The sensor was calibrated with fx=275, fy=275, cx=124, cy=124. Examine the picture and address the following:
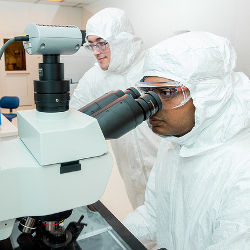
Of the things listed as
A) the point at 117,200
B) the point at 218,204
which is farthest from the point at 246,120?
the point at 117,200

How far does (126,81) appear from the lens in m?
2.05

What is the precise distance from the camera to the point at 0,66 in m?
5.76

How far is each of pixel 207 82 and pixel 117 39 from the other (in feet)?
4.31

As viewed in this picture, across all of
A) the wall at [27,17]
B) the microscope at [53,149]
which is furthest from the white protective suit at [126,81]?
the wall at [27,17]

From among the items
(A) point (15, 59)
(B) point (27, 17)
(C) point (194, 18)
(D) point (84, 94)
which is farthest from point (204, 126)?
(A) point (15, 59)

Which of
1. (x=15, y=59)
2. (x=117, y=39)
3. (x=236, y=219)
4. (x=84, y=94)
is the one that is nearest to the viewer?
(x=236, y=219)

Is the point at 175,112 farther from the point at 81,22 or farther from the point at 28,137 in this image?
the point at 81,22

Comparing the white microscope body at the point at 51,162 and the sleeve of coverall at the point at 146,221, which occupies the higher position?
the white microscope body at the point at 51,162

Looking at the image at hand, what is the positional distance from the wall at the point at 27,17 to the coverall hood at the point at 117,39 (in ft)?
12.0

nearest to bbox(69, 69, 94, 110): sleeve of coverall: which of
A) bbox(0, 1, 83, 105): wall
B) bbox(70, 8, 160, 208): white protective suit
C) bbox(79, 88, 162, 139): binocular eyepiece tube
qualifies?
bbox(70, 8, 160, 208): white protective suit

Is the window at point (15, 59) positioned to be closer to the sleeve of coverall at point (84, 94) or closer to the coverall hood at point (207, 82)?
the sleeve of coverall at point (84, 94)

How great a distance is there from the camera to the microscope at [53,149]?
0.48 m

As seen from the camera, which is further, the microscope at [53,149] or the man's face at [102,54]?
the man's face at [102,54]

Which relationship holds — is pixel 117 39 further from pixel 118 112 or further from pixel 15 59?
pixel 15 59
